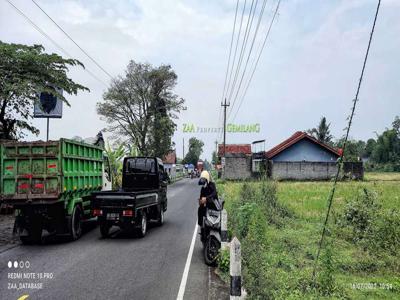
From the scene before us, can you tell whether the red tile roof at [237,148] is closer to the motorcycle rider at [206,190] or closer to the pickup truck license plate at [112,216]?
the pickup truck license plate at [112,216]

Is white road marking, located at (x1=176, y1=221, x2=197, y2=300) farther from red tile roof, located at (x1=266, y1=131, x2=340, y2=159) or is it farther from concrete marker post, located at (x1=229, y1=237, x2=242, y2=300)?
red tile roof, located at (x1=266, y1=131, x2=340, y2=159)

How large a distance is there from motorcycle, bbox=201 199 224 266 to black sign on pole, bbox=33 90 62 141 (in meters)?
10.9

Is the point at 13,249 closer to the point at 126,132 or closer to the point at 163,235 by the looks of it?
the point at 163,235

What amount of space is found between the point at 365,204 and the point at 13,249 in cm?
1002

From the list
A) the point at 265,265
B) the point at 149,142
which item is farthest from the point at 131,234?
the point at 149,142

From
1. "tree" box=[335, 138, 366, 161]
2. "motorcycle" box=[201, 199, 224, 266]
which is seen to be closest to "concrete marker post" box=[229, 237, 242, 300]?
"tree" box=[335, 138, 366, 161]

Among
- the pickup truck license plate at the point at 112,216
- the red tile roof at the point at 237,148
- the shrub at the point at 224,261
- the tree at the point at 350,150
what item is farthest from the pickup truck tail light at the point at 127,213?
the red tile roof at the point at 237,148

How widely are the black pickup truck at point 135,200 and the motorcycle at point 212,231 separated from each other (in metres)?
3.05

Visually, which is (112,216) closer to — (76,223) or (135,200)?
(135,200)

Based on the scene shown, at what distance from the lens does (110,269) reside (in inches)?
319

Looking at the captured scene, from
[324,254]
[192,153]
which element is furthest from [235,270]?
[192,153]

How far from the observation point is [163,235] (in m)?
12.5

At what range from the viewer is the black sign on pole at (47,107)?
56.3 ft

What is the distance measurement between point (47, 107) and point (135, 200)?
8.63m
